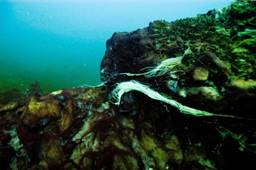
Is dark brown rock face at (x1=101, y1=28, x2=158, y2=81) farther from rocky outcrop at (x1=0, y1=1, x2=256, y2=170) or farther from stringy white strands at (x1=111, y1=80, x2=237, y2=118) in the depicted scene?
stringy white strands at (x1=111, y1=80, x2=237, y2=118)

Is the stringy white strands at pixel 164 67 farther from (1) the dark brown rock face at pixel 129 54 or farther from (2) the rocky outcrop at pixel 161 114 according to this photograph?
(1) the dark brown rock face at pixel 129 54

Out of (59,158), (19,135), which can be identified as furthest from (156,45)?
(19,135)

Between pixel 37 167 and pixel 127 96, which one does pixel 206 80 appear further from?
pixel 37 167

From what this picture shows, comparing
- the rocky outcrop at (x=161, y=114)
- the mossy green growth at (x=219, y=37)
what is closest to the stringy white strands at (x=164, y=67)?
the rocky outcrop at (x=161, y=114)

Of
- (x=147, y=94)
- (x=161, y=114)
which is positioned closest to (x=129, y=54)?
(x=147, y=94)

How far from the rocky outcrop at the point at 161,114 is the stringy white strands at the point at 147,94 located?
0.06 feet

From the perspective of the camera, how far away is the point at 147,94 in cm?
456

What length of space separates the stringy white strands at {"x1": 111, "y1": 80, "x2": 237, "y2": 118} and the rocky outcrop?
2 centimetres

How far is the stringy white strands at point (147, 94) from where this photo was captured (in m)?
4.10

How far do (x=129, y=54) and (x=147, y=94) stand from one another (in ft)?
6.68

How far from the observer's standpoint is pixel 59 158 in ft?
15.3

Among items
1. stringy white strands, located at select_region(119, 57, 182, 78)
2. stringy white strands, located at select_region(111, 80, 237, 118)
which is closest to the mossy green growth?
stringy white strands, located at select_region(119, 57, 182, 78)

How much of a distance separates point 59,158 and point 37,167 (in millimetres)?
487

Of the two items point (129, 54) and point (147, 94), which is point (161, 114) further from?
point (129, 54)
